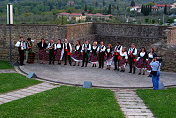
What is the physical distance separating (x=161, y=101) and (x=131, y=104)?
104 cm

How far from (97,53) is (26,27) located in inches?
205

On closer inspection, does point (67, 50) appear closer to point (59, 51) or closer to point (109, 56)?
point (59, 51)

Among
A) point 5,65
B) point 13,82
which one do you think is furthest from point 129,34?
point 13,82

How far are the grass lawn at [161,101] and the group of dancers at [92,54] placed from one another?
12.3ft

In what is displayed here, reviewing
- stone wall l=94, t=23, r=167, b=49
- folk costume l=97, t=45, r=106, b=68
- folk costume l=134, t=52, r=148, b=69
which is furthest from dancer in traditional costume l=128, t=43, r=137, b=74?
stone wall l=94, t=23, r=167, b=49

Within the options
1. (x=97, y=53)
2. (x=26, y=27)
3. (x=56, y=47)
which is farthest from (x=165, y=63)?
(x=26, y=27)

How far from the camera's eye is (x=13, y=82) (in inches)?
548

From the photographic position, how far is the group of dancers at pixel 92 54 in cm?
1652

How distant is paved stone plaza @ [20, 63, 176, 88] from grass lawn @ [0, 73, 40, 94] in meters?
1.00

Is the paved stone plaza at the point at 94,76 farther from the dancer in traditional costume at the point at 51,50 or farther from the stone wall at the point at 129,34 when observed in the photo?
the stone wall at the point at 129,34

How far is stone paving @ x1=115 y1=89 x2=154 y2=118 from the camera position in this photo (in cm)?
980

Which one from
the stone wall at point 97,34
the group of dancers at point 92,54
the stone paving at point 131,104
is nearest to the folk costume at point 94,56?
the group of dancers at point 92,54

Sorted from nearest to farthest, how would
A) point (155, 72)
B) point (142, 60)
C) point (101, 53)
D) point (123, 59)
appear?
point (155, 72), point (142, 60), point (123, 59), point (101, 53)

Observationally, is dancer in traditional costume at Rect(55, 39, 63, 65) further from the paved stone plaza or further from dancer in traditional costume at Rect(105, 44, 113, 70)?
dancer in traditional costume at Rect(105, 44, 113, 70)
